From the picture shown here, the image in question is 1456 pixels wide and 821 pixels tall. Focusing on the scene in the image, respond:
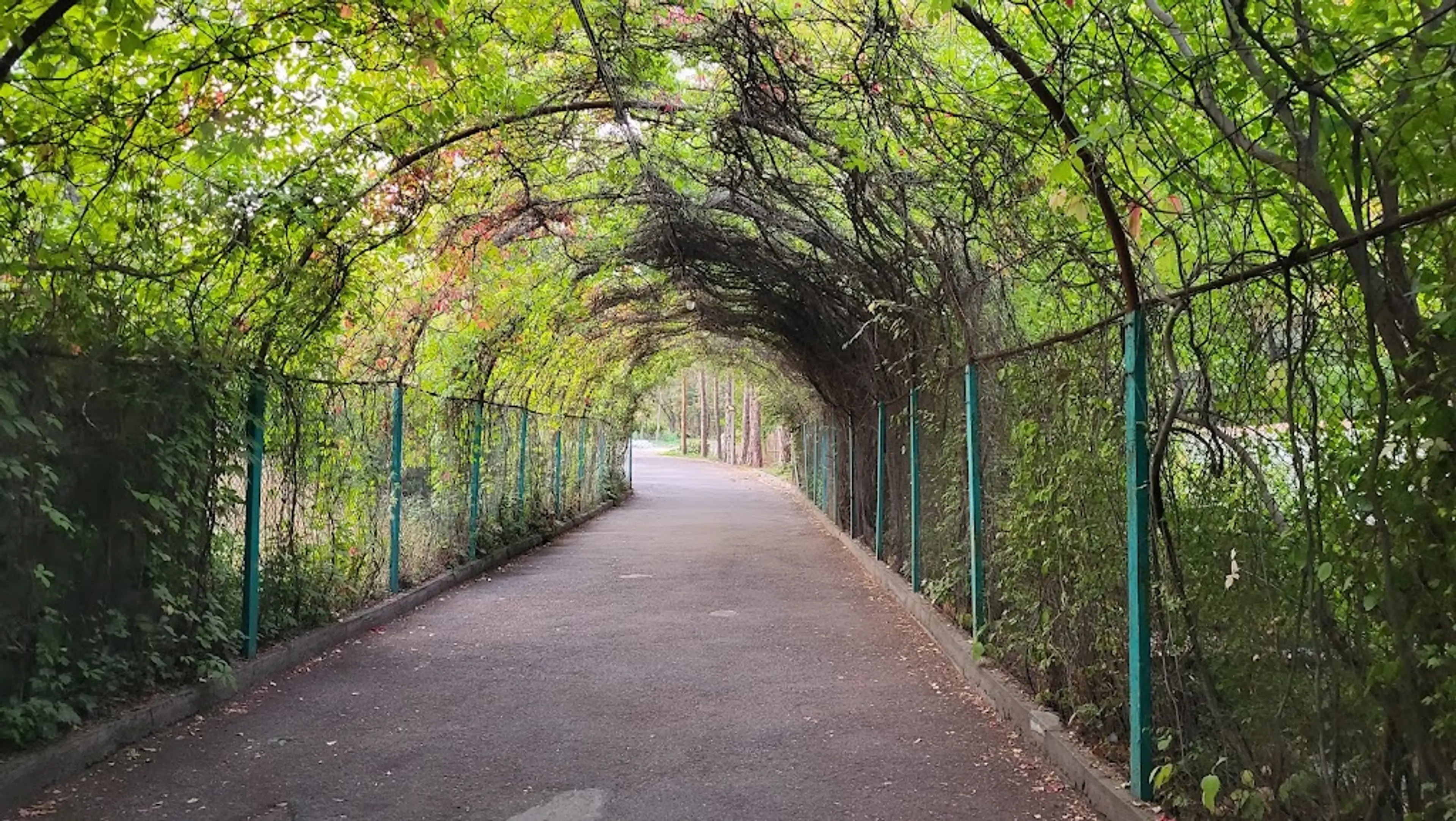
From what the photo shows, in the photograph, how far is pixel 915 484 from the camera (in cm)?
972

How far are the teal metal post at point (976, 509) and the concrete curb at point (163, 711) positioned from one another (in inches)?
192

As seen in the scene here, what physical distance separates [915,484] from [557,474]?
10700 mm

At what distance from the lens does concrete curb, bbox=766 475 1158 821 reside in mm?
4129

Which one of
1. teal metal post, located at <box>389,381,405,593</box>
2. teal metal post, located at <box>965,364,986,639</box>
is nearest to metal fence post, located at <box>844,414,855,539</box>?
teal metal post, located at <box>389,381,405,593</box>

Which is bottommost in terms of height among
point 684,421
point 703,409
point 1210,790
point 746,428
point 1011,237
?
point 1210,790

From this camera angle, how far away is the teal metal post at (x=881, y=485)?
12484mm

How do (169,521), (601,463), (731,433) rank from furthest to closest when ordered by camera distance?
(731,433)
(601,463)
(169,521)

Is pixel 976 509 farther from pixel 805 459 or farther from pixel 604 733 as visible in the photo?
pixel 805 459

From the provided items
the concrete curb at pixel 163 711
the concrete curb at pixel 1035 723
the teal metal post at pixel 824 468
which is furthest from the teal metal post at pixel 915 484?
the teal metal post at pixel 824 468

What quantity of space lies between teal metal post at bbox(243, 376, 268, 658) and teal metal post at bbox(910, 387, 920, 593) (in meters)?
5.80

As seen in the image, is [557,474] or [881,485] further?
[557,474]

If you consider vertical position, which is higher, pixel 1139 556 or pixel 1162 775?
pixel 1139 556

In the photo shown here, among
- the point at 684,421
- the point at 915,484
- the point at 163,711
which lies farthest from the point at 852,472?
the point at 684,421

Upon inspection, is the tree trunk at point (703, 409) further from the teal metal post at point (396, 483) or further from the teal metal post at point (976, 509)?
the teal metal post at point (976, 509)
